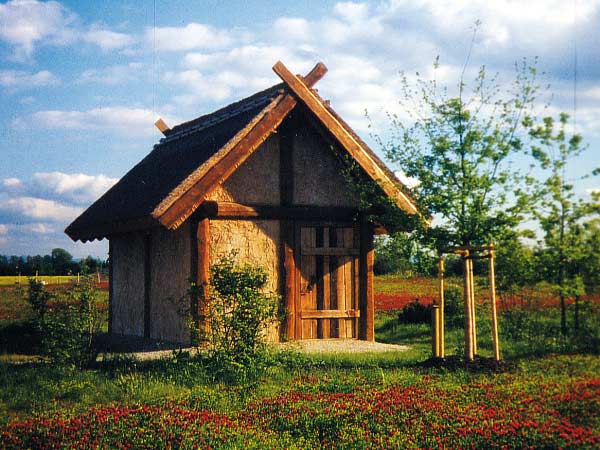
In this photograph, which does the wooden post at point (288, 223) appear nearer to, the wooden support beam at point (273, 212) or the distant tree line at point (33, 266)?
the wooden support beam at point (273, 212)

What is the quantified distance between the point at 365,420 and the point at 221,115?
38.3ft

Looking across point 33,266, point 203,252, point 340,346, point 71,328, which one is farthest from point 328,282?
point 33,266

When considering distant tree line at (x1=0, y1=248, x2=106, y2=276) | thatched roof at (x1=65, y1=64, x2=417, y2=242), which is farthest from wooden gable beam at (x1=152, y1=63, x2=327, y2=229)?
distant tree line at (x1=0, y1=248, x2=106, y2=276)

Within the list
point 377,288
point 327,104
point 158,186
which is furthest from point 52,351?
point 377,288

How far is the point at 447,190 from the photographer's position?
10.9 metres

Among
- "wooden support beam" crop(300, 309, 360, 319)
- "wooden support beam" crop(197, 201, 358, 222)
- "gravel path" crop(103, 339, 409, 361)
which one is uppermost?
"wooden support beam" crop(197, 201, 358, 222)

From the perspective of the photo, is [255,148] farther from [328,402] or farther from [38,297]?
[328,402]

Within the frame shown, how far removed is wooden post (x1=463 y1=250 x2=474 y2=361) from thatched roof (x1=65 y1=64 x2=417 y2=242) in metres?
1.64

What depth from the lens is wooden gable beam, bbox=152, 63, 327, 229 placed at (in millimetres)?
12758

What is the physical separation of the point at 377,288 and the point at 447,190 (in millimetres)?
20991

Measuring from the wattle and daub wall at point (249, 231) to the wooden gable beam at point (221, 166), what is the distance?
731 millimetres

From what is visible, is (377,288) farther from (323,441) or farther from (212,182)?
(323,441)

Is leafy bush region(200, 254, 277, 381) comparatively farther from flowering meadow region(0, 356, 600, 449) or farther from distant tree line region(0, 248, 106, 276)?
distant tree line region(0, 248, 106, 276)

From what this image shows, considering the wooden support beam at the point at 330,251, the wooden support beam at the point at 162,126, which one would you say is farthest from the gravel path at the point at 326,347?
the wooden support beam at the point at 162,126
